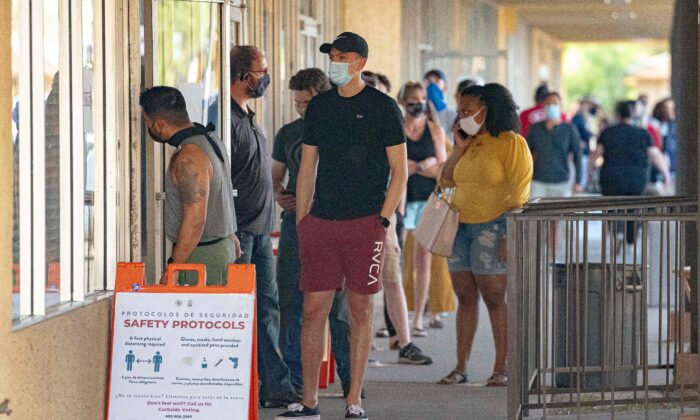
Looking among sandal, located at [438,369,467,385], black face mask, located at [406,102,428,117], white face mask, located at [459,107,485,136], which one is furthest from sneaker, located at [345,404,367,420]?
black face mask, located at [406,102,428,117]

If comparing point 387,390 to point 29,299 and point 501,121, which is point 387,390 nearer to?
point 501,121

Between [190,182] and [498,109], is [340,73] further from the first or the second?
[498,109]

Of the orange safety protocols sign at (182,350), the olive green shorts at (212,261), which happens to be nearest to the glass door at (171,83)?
the olive green shorts at (212,261)

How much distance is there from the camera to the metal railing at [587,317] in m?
6.51

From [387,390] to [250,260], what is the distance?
52.6 inches

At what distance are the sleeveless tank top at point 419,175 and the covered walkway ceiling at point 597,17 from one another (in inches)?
473

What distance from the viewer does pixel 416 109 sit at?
9.89m

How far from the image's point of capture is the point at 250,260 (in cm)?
725

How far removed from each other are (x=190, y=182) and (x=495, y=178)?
2291 mm

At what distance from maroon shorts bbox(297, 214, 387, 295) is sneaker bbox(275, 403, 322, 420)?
589 millimetres

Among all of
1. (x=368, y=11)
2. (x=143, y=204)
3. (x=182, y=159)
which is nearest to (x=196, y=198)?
(x=182, y=159)

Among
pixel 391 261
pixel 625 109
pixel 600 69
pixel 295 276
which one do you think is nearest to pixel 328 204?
pixel 295 276

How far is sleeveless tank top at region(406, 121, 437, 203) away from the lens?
998 centimetres

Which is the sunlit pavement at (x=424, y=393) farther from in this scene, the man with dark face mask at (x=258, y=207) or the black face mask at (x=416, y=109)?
the black face mask at (x=416, y=109)
